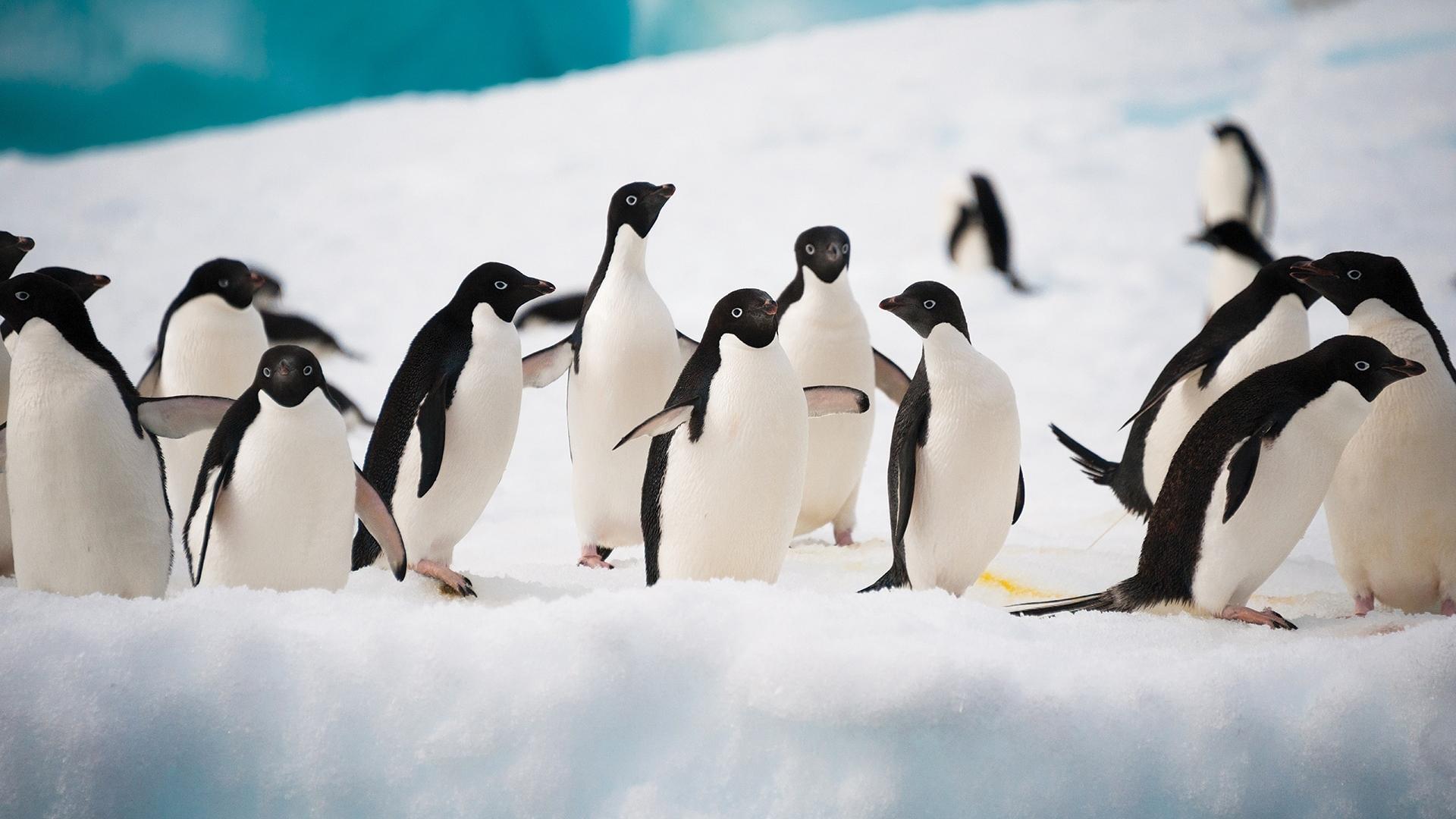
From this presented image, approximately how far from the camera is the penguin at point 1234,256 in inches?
189

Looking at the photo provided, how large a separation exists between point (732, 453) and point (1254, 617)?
3.13ft

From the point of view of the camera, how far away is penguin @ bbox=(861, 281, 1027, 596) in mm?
2383

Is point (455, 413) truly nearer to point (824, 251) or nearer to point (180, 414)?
point (180, 414)

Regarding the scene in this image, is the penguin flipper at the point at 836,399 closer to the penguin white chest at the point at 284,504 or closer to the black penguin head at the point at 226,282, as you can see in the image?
the penguin white chest at the point at 284,504

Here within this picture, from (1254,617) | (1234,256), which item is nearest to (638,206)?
(1254,617)

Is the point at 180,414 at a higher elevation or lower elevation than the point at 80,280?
lower

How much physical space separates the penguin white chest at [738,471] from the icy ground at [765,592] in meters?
0.28

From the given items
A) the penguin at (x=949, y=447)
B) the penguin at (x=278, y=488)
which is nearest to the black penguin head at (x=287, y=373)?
the penguin at (x=278, y=488)

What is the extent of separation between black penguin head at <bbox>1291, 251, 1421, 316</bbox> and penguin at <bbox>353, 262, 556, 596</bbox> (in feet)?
5.05

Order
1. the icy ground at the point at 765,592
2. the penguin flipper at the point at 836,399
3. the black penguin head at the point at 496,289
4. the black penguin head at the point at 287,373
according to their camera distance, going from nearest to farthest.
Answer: the icy ground at the point at 765,592
the black penguin head at the point at 287,373
the penguin flipper at the point at 836,399
the black penguin head at the point at 496,289

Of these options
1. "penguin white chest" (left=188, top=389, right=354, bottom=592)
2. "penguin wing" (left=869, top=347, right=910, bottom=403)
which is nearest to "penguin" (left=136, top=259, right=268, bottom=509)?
"penguin white chest" (left=188, top=389, right=354, bottom=592)

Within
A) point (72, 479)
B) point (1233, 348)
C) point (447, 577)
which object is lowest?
point (447, 577)

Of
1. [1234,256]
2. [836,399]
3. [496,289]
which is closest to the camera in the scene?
[836,399]

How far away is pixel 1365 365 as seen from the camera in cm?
221
